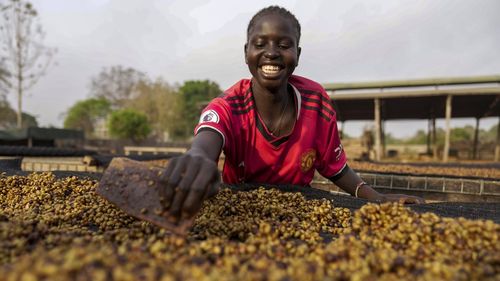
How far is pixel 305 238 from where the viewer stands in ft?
4.65

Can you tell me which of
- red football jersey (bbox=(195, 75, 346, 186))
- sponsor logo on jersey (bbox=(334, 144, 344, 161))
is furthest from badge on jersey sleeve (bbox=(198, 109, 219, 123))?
sponsor logo on jersey (bbox=(334, 144, 344, 161))

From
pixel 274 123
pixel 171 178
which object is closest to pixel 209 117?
pixel 274 123

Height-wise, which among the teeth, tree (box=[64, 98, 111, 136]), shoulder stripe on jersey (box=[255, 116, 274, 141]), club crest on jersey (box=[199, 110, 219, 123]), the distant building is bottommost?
the distant building

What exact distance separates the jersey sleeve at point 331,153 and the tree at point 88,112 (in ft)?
133

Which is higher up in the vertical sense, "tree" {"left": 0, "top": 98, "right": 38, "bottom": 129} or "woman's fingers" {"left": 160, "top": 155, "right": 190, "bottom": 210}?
"tree" {"left": 0, "top": 98, "right": 38, "bottom": 129}

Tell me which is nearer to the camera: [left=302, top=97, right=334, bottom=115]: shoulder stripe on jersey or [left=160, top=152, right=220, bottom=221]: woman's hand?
[left=160, top=152, right=220, bottom=221]: woman's hand

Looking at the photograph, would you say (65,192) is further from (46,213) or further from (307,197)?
(307,197)

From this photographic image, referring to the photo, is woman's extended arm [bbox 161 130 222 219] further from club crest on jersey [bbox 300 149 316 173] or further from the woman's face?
club crest on jersey [bbox 300 149 316 173]

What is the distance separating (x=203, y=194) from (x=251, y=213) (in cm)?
55

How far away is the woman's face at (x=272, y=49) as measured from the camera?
6.22 feet

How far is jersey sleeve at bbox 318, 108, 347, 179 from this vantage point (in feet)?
7.75

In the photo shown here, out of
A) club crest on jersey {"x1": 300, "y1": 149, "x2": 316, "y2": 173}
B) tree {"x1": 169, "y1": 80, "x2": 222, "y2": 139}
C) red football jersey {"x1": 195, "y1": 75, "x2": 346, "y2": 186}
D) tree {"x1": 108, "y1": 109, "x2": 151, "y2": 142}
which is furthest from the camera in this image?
tree {"x1": 169, "y1": 80, "x2": 222, "y2": 139}

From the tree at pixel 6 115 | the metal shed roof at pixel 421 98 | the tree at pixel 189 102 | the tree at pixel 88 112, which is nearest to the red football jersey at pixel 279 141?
the metal shed roof at pixel 421 98

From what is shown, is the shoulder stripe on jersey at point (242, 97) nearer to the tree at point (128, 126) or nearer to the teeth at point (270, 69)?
the teeth at point (270, 69)
